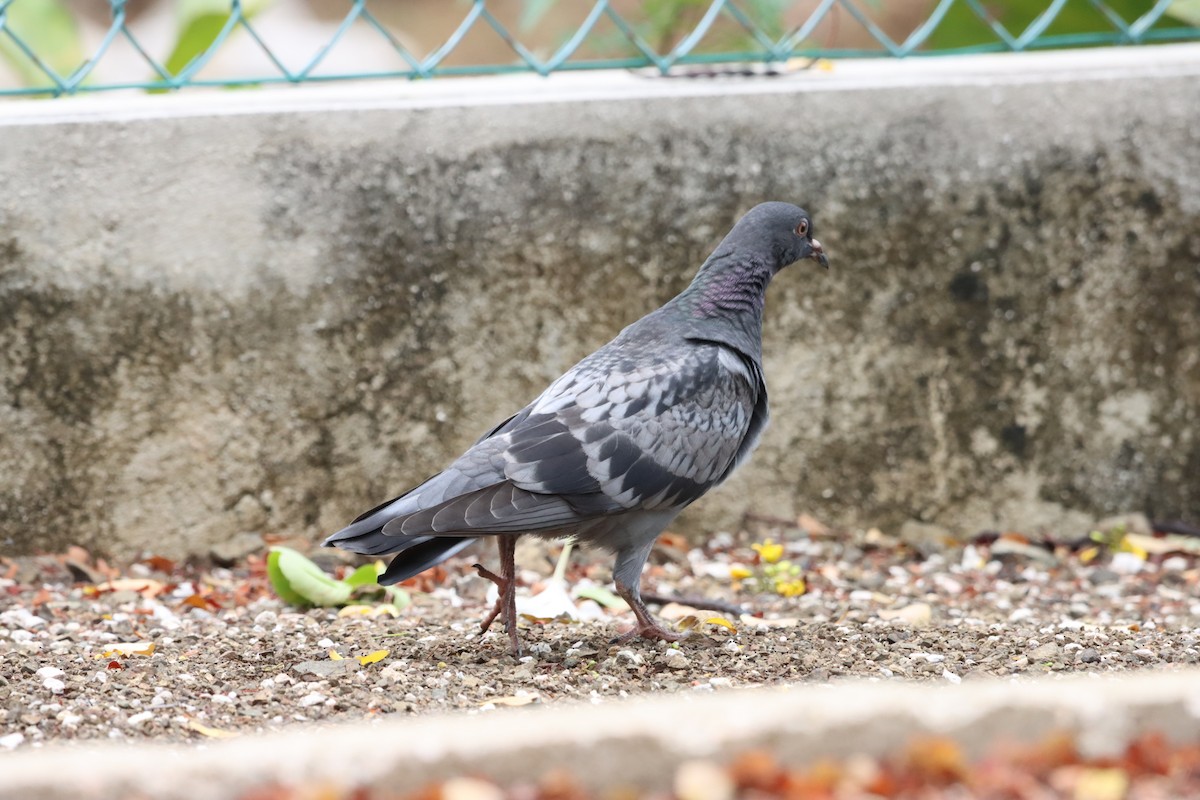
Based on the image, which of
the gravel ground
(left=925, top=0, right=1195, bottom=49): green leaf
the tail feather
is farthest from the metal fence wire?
the tail feather

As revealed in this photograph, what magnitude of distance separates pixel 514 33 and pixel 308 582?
706 centimetres

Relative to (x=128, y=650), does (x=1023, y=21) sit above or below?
above

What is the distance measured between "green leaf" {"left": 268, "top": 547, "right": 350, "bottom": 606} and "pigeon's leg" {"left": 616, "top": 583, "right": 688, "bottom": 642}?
0.97m

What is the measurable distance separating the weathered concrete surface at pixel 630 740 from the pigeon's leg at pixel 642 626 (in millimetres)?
1729

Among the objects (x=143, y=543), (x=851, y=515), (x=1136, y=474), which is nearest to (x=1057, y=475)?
(x=1136, y=474)

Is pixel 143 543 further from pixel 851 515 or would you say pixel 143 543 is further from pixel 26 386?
pixel 851 515

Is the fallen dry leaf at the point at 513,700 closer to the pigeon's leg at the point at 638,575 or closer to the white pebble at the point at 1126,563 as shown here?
the pigeon's leg at the point at 638,575

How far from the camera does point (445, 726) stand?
1933 millimetres

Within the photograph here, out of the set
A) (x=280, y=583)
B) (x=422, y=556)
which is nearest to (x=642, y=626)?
(x=422, y=556)

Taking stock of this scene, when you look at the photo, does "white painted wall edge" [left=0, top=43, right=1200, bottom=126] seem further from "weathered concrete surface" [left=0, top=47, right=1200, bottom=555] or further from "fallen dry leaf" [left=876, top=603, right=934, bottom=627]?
"fallen dry leaf" [left=876, top=603, right=934, bottom=627]

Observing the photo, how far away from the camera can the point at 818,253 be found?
439cm

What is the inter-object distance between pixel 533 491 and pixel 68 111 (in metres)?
2.25

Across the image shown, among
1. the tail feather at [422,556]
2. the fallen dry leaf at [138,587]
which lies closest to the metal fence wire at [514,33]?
the fallen dry leaf at [138,587]

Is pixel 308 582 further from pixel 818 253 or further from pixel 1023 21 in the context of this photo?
pixel 1023 21
